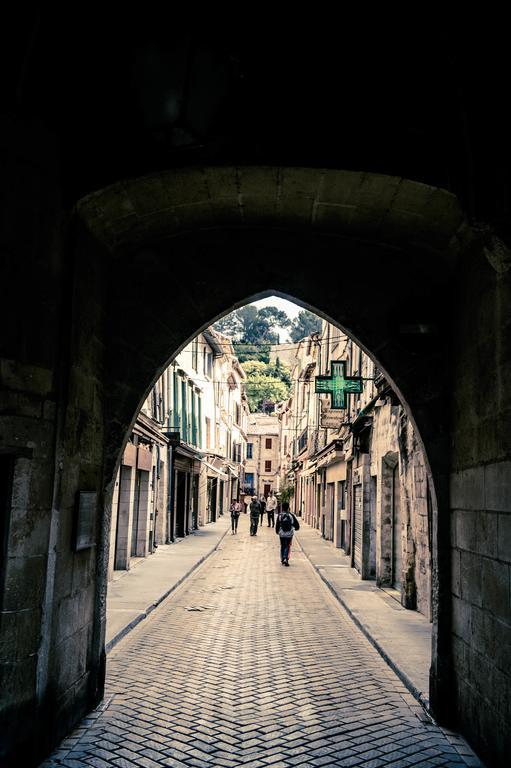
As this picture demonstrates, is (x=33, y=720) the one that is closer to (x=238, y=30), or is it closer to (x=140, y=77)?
(x=140, y=77)

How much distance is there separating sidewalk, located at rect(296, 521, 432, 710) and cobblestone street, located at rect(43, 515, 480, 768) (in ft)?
0.42

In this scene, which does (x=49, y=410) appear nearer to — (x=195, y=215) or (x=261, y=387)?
(x=195, y=215)

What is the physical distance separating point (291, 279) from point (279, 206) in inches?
30.6

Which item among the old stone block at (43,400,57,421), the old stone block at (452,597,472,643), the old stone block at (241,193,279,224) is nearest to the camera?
the old stone block at (43,400,57,421)

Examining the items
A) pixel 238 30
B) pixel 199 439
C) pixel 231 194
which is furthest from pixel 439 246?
pixel 199 439

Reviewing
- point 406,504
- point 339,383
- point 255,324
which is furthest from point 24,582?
point 255,324

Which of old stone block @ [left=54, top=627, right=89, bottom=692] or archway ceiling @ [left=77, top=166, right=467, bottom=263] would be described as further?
archway ceiling @ [left=77, top=166, right=467, bottom=263]

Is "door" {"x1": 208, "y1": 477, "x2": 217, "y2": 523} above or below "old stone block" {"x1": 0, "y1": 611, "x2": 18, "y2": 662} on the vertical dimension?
above

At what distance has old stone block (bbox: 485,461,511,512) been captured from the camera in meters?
4.50

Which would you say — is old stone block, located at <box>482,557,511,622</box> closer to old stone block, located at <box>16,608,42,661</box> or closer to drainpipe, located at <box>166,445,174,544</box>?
old stone block, located at <box>16,608,42,661</box>

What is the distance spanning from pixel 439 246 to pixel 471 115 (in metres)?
1.69

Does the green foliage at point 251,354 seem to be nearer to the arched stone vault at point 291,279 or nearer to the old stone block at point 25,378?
the arched stone vault at point 291,279

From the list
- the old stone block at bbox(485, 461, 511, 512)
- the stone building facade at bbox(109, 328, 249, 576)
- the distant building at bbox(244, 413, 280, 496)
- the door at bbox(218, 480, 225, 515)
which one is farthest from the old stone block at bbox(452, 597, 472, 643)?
the distant building at bbox(244, 413, 280, 496)

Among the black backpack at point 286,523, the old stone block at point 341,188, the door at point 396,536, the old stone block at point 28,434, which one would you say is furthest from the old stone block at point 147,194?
the black backpack at point 286,523
